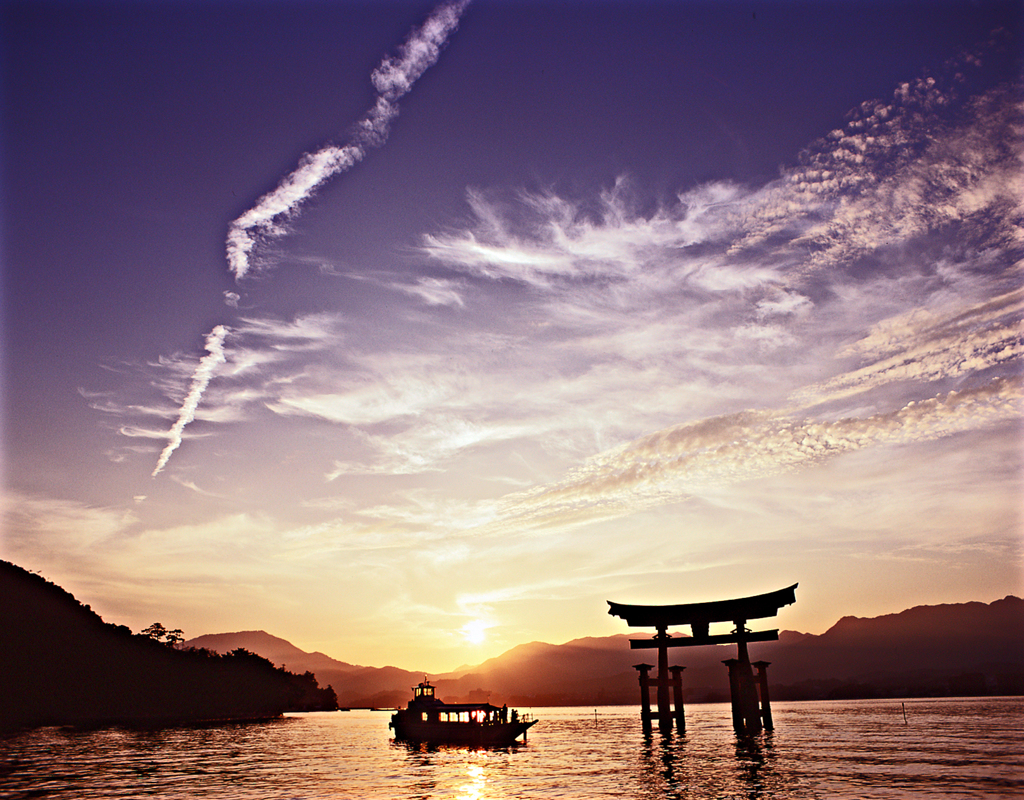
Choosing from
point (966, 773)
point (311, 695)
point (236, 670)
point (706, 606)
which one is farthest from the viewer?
point (311, 695)

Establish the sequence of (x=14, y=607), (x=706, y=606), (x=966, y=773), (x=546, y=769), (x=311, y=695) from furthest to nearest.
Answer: (x=311, y=695)
(x=14, y=607)
(x=706, y=606)
(x=546, y=769)
(x=966, y=773)

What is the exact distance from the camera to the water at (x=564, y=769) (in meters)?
28.7

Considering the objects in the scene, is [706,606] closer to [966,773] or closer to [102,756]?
[966,773]

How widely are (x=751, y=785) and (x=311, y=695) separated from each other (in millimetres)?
194551

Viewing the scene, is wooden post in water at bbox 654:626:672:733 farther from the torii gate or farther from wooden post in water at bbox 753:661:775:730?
wooden post in water at bbox 753:661:775:730

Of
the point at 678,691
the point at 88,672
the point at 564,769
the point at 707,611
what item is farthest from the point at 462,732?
the point at 88,672

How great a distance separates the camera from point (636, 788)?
2952 cm

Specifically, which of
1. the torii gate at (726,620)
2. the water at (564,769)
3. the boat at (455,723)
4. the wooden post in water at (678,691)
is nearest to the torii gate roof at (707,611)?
the torii gate at (726,620)

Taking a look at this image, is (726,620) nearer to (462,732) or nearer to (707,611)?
(707,611)

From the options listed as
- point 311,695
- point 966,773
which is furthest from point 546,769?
point 311,695

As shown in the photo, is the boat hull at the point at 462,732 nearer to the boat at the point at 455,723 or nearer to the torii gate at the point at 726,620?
the boat at the point at 455,723

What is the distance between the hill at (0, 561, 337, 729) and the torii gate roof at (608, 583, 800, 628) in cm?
9007

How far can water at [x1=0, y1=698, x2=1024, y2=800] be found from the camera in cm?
2873

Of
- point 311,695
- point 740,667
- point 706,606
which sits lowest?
point 311,695
